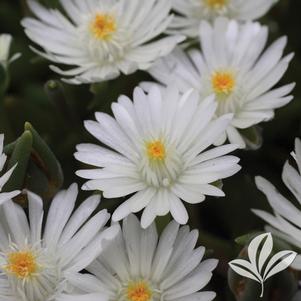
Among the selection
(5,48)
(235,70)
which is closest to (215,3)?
(235,70)

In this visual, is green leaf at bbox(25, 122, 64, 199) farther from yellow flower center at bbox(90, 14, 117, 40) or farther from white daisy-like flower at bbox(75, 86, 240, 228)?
yellow flower center at bbox(90, 14, 117, 40)

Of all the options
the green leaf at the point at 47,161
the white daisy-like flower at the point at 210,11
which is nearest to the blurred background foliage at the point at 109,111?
the green leaf at the point at 47,161

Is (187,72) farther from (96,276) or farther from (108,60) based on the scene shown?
(96,276)

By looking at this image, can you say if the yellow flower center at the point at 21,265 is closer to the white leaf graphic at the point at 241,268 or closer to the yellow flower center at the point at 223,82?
the white leaf graphic at the point at 241,268

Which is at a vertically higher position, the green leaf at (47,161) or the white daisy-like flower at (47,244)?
the green leaf at (47,161)

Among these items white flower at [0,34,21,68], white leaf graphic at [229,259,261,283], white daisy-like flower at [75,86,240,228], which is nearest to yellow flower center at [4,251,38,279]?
white daisy-like flower at [75,86,240,228]
